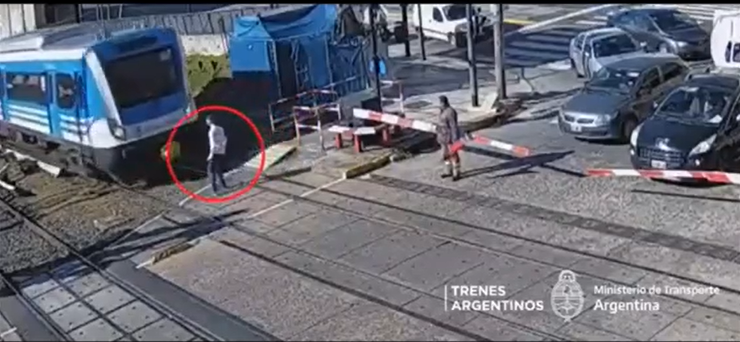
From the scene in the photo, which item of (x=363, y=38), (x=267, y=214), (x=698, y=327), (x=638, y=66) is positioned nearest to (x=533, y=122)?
(x=638, y=66)

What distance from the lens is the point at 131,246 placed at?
1692cm

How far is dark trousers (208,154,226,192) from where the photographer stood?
19.4 metres

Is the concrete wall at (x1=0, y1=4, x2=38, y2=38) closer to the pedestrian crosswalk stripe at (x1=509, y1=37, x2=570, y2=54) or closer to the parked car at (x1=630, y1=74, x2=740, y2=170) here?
the pedestrian crosswalk stripe at (x1=509, y1=37, x2=570, y2=54)

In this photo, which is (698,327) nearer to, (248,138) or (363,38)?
(248,138)

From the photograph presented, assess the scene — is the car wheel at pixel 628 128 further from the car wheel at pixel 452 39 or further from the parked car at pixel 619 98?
the car wheel at pixel 452 39

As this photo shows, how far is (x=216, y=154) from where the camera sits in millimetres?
19312

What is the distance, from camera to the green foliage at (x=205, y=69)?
2700 centimetres

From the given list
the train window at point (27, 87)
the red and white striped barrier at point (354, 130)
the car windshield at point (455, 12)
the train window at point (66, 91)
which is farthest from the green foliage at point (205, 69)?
the car windshield at point (455, 12)

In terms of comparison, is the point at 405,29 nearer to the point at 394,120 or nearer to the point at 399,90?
the point at 399,90

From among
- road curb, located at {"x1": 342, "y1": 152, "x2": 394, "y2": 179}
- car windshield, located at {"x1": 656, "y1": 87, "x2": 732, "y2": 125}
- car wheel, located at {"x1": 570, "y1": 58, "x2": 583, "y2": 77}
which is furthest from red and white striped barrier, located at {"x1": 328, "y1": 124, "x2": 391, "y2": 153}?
car wheel, located at {"x1": 570, "y1": 58, "x2": 583, "y2": 77}

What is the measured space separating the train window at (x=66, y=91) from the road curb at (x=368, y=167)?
17.7 ft

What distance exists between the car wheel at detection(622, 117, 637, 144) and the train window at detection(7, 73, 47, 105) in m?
11.7

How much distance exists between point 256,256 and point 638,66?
10.8 meters

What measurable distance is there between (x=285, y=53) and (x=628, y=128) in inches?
327
